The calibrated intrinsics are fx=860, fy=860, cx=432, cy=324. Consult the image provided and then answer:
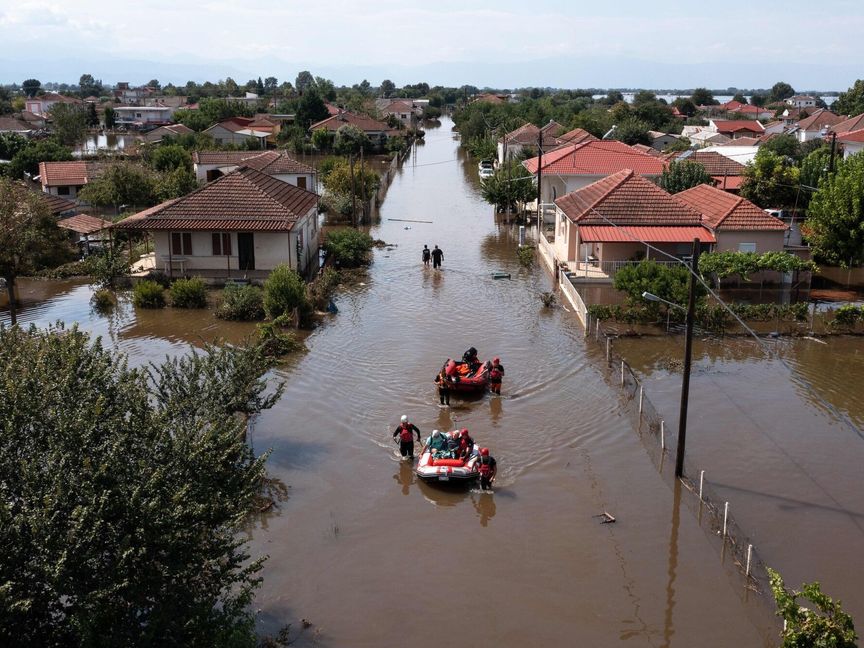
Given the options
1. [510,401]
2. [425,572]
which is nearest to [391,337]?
[510,401]

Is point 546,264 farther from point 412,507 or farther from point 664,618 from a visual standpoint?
point 664,618

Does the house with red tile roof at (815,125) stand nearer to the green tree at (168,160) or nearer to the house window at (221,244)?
the green tree at (168,160)

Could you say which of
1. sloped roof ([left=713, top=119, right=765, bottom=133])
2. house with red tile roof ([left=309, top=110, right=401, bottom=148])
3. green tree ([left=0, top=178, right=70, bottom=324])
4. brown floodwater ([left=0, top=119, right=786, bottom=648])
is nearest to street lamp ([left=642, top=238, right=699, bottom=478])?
brown floodwater ([left=0, top=119, right=786, bottom=648])

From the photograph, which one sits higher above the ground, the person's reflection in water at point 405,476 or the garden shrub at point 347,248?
the garden shrub at point 347,248

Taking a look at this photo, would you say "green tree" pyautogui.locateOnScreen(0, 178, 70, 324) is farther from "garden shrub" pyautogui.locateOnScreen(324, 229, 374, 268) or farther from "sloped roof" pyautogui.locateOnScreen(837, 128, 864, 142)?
"sloped roof" pyautogui.locateOnScreen(837, 128, 864, 142)

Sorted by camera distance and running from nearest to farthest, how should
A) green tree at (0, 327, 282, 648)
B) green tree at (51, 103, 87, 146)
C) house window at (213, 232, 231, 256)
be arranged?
green tree at (0, 327, 282, 648) → house window at (213, 232, 231, 256) → green tree at (51, 103, 87, 146)

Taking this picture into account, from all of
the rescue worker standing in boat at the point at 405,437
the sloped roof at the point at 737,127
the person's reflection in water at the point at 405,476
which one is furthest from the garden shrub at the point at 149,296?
the sloped roof at the point at 737,127
